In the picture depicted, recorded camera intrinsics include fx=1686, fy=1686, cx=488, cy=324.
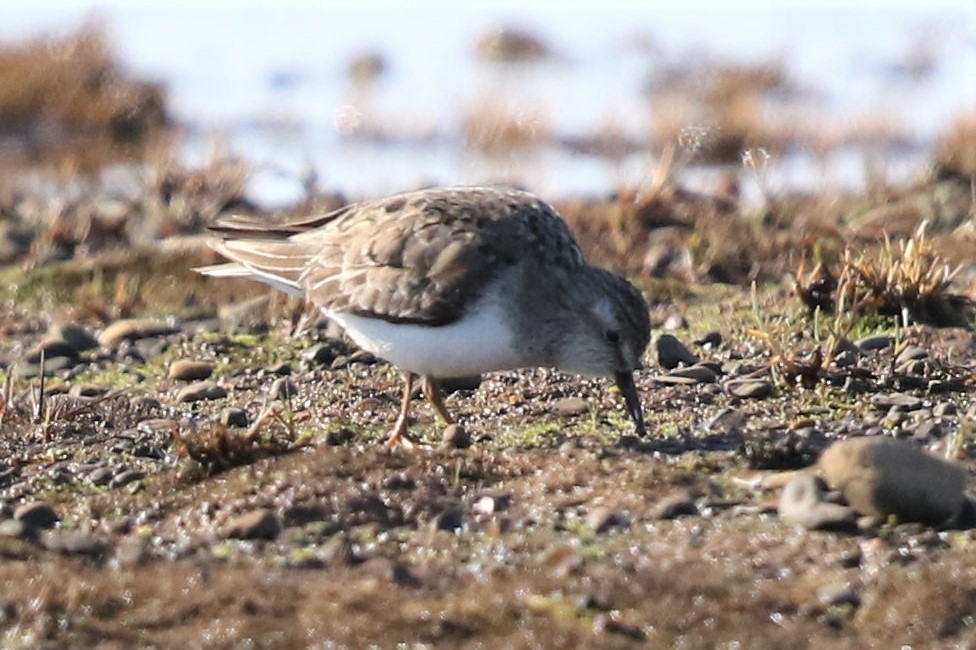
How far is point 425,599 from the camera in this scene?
5418 millimetres

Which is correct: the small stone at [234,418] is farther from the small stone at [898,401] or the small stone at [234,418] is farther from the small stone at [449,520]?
the small stone at [898,401]

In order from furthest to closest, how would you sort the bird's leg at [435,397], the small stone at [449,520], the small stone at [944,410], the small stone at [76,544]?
the bird's leg at [435,397], the small stone at [944,410], the small stone at [449,520], the small stone at [76,544]

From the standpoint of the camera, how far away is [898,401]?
296 inches

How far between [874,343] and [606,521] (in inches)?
117

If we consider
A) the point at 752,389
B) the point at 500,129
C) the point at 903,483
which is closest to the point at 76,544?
the point at 903,483

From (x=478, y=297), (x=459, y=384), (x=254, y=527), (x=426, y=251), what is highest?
(x=426, y=251)

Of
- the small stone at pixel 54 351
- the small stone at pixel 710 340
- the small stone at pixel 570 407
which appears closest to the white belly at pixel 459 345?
the small stone at pixel 570 407

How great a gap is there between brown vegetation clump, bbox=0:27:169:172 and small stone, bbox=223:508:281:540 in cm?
1155

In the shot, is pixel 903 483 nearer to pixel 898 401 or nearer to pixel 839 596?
pixel 839 596

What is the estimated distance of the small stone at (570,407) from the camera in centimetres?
761

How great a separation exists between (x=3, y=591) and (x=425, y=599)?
1.38m

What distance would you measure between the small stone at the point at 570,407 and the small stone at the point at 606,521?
58.8 inches

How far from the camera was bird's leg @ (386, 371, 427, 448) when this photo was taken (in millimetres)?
7098

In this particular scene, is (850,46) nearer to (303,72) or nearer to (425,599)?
(303,72)
